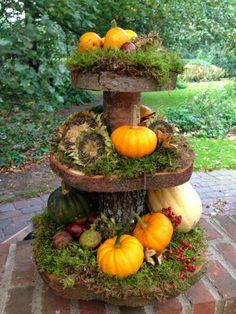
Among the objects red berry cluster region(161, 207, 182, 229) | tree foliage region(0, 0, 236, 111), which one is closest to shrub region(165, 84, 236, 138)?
tree foliage region(0, 0, 236, 111)

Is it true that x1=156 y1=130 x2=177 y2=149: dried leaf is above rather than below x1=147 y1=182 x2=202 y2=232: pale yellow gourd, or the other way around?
above

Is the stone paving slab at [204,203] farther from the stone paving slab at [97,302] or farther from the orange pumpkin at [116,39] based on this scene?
the orange pumpkin at [116,39]

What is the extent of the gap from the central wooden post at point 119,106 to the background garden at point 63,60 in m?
0.91

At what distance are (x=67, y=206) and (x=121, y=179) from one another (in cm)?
38

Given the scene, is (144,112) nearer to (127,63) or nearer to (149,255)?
(127,63)

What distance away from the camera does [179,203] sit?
156cm

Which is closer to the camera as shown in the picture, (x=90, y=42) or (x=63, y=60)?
(x=90, y=42)

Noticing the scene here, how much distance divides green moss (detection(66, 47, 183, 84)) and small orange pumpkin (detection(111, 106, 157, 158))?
→ 19 cm

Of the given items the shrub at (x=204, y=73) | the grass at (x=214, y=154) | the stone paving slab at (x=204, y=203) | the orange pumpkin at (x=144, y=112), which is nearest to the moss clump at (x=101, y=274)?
the orange pumpkin at (x=144, y=112)

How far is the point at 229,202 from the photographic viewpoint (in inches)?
134

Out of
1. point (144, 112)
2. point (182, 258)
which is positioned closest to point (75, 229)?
point (182, 258)

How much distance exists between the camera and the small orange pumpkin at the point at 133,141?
1266 millimetres

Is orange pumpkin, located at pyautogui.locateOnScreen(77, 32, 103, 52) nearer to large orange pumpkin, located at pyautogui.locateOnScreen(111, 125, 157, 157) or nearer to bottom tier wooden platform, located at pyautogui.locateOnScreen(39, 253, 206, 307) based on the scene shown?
large orange pumpkin, located at pyautogui.locateOnScreen(111, 125, 157, 157)

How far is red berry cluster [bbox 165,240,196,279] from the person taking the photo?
1.37 meters
